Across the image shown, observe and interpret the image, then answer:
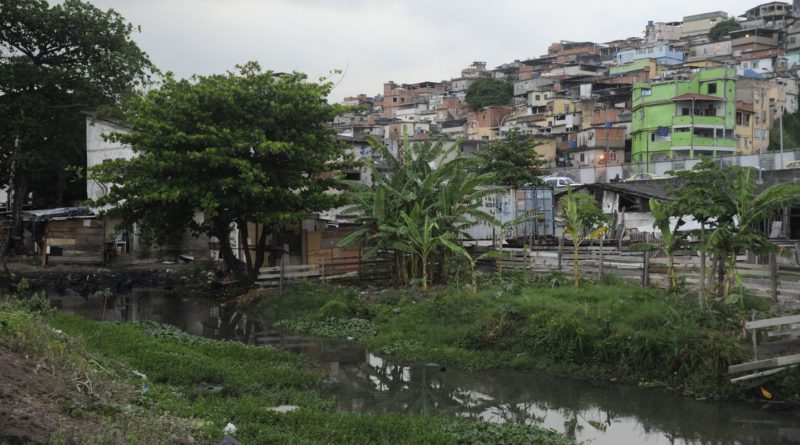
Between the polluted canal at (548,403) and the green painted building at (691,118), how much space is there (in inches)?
1573

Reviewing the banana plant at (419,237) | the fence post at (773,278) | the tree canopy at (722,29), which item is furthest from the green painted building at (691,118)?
the tree canopy at (722,29)

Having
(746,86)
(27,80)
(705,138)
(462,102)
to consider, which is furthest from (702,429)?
(462,102)

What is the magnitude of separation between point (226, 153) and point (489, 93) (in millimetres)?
64974

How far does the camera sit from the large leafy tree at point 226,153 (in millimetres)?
19547

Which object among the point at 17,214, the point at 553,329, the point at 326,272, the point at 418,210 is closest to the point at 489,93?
the point at 17,214

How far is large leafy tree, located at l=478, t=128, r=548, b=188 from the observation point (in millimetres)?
36031

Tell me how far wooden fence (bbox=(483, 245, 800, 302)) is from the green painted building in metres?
29.7

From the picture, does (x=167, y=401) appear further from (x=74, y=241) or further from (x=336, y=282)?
(x=74, y=241)

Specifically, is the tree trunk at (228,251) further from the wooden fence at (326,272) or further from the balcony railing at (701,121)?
the balcony railing at (701,121)

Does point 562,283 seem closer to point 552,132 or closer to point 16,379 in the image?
point 16,379

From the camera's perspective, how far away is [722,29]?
85.9m

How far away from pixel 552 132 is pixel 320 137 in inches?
1653

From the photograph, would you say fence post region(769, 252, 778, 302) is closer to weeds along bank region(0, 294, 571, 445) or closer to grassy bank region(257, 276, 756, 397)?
grassy bank region(257, 276, 756, 397)

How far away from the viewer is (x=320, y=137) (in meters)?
21.7
